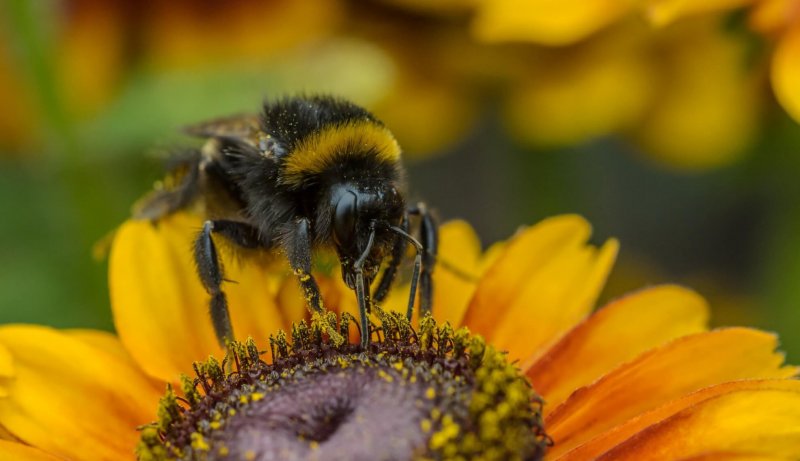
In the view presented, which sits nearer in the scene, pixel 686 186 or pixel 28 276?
pixel 28 276

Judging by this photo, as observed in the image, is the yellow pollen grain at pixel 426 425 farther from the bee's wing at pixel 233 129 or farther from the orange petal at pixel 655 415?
the bee's wing at pixel 233 129

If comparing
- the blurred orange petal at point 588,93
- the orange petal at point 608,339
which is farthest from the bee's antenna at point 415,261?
the blurred orange petal at point 588,93

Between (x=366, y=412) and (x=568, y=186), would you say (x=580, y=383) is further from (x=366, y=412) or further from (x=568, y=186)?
(x=568, y=186)

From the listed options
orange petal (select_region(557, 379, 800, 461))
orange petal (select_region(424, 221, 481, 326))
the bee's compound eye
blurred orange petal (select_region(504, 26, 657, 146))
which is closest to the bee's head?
the bee's compound eye

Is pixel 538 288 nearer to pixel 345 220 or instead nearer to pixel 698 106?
pixel 345 220

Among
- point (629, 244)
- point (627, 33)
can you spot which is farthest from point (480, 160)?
point (627, 33)

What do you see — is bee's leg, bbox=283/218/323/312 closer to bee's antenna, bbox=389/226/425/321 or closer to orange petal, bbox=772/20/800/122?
bee's antenna, bbox=389/226/425/321

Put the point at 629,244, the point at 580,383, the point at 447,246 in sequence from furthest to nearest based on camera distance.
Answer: the point at 629,244 → the point at 447,246 → the point at 580,383
